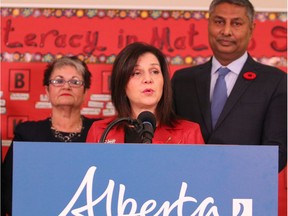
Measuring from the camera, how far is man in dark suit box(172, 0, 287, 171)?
2.42 meters

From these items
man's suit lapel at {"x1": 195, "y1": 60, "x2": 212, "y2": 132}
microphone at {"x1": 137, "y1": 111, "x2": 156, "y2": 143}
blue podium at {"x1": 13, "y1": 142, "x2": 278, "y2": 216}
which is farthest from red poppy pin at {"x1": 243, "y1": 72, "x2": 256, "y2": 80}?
blue podium at {"x1": 13, "y1": 142, "x2": 278, "y2": 216}

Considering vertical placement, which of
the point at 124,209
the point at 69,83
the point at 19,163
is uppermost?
the point at 69,83

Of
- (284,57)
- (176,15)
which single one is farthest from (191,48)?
(284,57)

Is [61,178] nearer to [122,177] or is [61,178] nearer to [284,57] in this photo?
[122,177]

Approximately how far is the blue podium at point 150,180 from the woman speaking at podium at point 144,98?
0.71 metres

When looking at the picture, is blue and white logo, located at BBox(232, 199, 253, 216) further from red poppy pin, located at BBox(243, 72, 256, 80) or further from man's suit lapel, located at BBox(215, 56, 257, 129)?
red poppy pin, located at BBox(243, 72, 256, 80)

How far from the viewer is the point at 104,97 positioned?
328cm

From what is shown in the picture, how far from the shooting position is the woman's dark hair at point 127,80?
2.16m

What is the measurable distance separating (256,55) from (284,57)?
166 millimetres

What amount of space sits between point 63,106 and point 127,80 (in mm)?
626

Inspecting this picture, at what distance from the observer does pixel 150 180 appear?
1339 millimetres

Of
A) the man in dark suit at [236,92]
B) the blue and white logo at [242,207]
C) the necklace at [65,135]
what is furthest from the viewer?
the necklace at [65,135]

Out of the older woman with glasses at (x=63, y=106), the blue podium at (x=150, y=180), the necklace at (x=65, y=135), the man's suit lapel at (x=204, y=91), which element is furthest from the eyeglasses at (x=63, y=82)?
the blue podium at (x=150, y=180)

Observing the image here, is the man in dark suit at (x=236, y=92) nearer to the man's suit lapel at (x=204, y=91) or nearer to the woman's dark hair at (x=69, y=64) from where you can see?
the man's suit lapel at (x=204, y=91)
